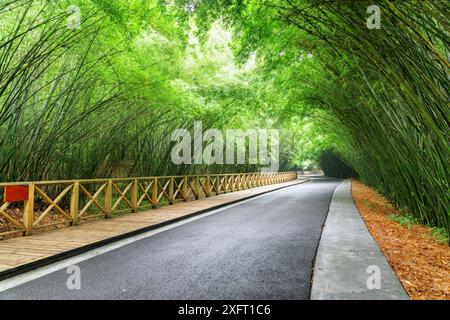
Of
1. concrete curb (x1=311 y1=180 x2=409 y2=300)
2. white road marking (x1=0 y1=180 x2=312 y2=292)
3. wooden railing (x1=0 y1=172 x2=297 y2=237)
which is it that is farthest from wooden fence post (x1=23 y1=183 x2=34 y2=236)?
concrete curb (x1=311 y1=180 x2=409 y2=300)

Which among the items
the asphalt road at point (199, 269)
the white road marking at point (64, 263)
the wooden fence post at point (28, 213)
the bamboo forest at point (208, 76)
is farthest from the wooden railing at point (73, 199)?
the asphalt road at point (199, 269)

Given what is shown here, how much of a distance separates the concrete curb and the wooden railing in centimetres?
420

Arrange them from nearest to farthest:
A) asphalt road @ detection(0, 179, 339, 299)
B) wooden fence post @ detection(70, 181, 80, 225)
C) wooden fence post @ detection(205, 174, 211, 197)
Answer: asphalt road @ detection(0, 179, 339, 299)
wooden fence post @ detection(70, 181, 80, 225)
wooden fence post @ detection(205, 174, 211, 197)

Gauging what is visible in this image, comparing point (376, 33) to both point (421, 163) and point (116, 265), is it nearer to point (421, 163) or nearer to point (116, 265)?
point (421, 163)

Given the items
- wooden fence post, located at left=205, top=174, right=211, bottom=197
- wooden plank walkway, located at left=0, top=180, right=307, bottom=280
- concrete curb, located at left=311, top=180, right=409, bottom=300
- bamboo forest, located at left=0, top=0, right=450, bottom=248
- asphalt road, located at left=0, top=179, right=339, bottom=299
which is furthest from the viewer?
wooden fence post, located at left=205, top=174, right=211, bottom=197

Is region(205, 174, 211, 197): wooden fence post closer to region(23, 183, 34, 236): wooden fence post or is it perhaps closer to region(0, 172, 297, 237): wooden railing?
region(0, 172, 297, 237): wooden railing

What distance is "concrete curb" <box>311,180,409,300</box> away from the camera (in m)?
2.87

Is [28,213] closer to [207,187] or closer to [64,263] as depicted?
[64,263]

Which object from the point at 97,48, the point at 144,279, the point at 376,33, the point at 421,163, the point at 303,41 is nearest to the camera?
the point at 144,279

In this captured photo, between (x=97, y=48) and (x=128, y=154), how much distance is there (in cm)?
524

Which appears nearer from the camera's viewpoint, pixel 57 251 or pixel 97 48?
pixel 57 251

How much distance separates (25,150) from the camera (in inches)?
268

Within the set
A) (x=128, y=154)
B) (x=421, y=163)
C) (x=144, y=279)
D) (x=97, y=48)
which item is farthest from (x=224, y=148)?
(x=144, y=279)

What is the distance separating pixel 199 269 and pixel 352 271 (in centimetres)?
157
